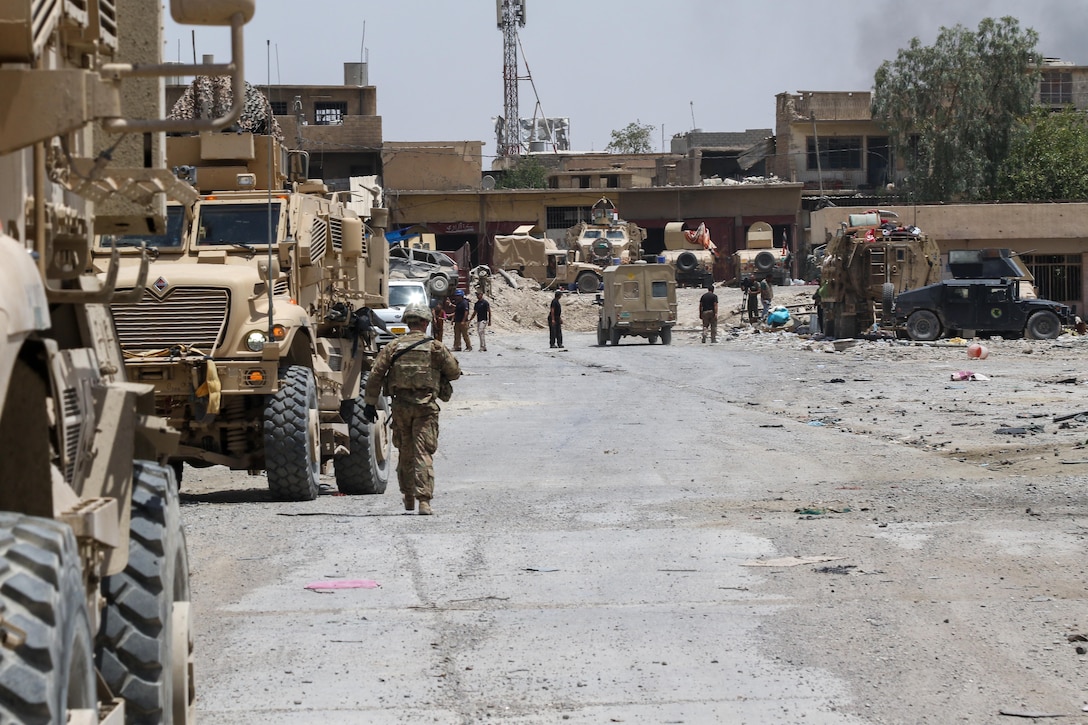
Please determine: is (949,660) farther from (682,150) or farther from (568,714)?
(682,150)

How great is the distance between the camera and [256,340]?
12.3 m

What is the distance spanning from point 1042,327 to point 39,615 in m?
37.3

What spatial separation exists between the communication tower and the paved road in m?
81.4

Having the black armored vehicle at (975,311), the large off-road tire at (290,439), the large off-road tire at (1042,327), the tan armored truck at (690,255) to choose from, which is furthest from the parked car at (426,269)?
the large off-road tire at (290,439)

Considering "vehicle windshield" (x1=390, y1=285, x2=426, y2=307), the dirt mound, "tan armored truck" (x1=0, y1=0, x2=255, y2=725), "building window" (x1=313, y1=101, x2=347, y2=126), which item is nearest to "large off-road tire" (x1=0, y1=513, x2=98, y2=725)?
"tan armored truck" (x1=0, y1=0, x2=255, y2=725)

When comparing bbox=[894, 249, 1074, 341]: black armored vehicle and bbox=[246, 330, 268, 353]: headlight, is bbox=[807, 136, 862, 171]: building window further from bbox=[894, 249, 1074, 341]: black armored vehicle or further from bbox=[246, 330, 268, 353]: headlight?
bbox=[246, 330, 268, 353]: headlight

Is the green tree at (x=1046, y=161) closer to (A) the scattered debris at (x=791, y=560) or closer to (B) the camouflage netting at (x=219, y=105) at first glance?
(B) the camouflage netting at (x=219, y=105)

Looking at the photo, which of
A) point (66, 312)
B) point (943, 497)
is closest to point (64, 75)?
point (66, 312)

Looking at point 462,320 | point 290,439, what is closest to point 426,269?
point 462,320

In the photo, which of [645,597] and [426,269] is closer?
[645,597]

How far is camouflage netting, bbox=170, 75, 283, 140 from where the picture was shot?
1386cm

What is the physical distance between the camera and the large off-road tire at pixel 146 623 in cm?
420

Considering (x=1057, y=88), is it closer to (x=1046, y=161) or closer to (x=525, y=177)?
(x=1046, y=161)

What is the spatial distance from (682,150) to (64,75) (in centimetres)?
9223
